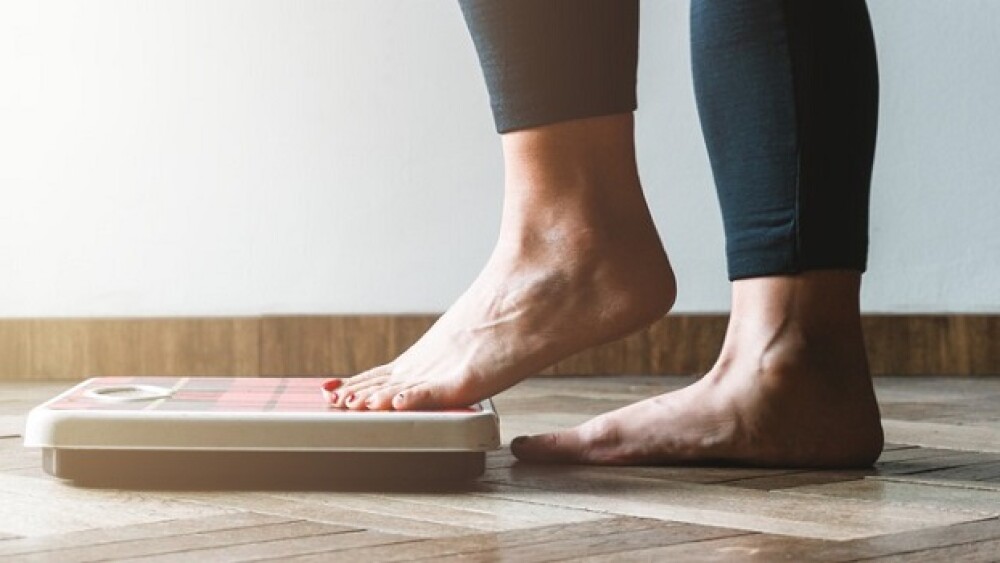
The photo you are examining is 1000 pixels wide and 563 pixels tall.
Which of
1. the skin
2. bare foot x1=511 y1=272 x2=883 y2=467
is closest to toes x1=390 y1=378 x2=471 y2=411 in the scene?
the skin

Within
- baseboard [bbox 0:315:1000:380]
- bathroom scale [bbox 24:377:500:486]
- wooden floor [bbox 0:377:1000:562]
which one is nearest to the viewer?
wooden floor [bbox 0:377:1000:562]

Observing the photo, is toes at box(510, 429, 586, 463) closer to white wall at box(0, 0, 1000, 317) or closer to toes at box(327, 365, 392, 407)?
toes at box(327, 365, 392, 407)

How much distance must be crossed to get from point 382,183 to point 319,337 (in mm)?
212

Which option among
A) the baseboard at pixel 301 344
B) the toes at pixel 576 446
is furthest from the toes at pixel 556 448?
the baseboard at pixel 301 344

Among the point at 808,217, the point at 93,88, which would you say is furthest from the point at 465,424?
the point at 93,88

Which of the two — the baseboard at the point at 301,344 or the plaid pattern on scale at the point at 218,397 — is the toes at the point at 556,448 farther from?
the baseboard at the point at 301,344

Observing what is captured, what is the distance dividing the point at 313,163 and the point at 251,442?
110 centimetres

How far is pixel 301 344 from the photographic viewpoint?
1.91 m

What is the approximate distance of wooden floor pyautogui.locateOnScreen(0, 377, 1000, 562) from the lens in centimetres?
65

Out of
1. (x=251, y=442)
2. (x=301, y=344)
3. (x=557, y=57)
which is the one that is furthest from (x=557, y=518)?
(x=301, y=344)

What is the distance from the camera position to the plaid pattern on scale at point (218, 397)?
2.93 ft

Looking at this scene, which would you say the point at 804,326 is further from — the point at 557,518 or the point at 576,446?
the point at 557,518

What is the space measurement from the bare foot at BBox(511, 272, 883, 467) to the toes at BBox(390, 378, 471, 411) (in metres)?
0.11

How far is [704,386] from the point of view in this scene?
3.17 ft
